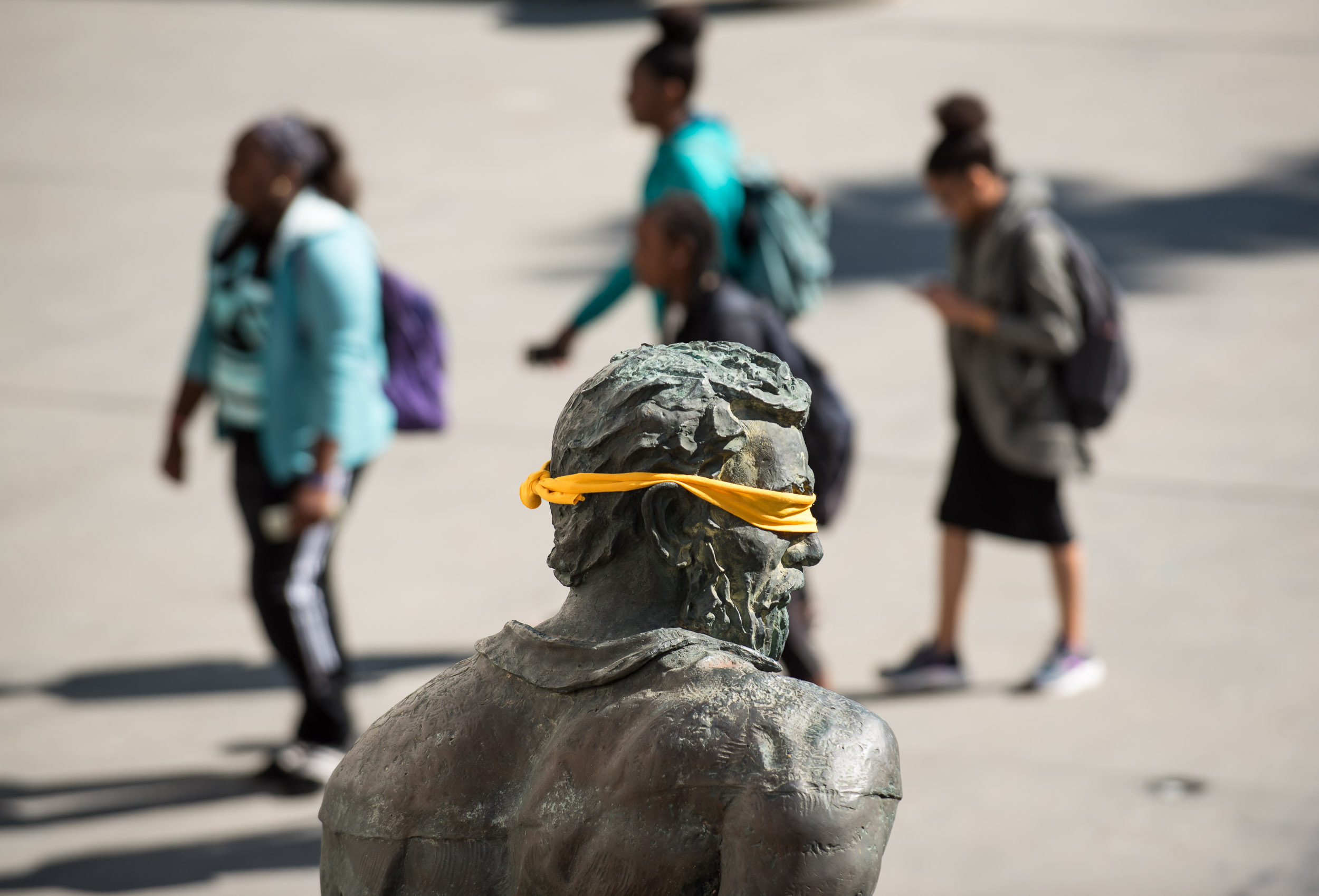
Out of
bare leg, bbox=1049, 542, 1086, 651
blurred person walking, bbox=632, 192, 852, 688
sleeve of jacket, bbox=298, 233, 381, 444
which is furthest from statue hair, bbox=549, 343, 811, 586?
bare leg, bbox=1049, 542, 1086, 651

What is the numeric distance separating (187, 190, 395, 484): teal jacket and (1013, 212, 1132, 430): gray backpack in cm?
214

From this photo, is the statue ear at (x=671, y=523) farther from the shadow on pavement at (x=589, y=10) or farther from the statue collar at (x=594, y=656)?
the shadow on pavement at (x=589, y=10)

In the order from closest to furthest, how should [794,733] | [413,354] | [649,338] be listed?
[794,733] < [413,354] < [649,338]

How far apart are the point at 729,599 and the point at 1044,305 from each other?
3.68 metres

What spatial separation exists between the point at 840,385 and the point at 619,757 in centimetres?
672

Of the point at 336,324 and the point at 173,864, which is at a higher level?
the point at 336,324

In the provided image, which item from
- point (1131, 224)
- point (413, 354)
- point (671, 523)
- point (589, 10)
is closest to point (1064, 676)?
point (413, 354)

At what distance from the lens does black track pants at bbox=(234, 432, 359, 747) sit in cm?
482

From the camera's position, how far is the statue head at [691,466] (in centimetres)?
164

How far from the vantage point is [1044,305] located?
512 centimetres

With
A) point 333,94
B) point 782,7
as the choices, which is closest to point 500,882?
point 333,94

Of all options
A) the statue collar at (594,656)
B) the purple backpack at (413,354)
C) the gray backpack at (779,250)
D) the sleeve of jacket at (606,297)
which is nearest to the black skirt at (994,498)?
the gray backpack at (779,250)

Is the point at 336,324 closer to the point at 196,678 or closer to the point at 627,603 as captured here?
the point at 196,678

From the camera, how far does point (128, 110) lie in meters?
13.1
